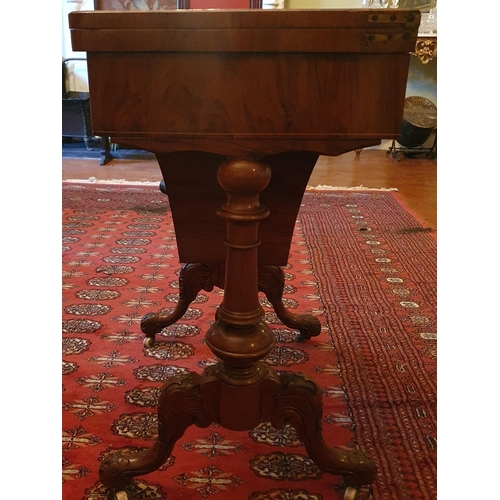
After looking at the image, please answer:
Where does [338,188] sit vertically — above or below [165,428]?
below

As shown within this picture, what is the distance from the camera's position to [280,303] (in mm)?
1544

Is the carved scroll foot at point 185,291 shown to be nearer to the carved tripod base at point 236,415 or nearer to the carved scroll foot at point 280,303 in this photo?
the carved scroll foot at point 280,303

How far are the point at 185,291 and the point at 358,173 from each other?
9.29 ft

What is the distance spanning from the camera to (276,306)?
1.55m

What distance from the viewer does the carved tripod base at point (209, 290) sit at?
4.82ft

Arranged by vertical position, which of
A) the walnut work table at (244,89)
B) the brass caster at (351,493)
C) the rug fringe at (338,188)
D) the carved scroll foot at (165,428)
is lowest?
the rug fringe at (338,188)

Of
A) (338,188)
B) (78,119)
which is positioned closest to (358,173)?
(338,188)

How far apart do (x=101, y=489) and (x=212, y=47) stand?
839 mm

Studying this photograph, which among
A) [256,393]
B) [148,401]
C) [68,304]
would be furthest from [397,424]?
[68,304]

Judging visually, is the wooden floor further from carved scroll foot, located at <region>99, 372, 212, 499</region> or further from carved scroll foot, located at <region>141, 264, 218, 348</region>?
carved scroll foot, located at <region>99, 372, 212, 499</region>

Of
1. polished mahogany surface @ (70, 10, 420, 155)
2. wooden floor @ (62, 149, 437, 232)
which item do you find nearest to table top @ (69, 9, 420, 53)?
polished mahogany surface @ (70, 10, 420, 155)

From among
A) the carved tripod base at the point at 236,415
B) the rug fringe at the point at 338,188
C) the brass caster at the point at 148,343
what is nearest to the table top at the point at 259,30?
the carved tripod base at the point at 236,415

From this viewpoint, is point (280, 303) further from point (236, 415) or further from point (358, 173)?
point (358, 173)

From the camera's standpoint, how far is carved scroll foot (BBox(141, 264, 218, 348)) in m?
1.47
